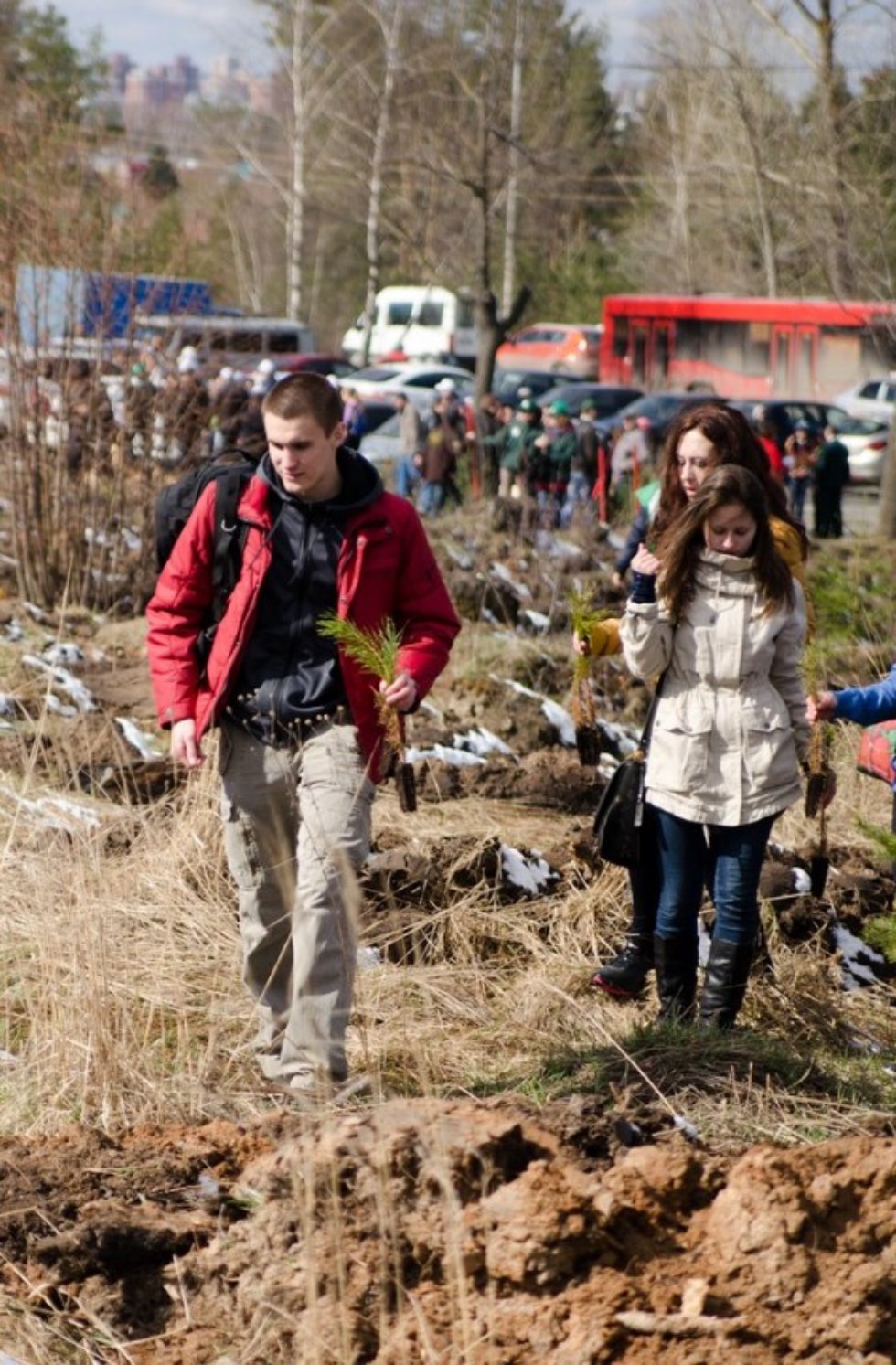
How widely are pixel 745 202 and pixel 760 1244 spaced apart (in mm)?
42955

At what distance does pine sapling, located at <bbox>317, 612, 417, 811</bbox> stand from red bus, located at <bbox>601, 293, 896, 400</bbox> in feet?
99.4

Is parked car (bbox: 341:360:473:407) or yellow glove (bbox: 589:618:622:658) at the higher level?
yellow glove (bbox: 589:618:622:658)

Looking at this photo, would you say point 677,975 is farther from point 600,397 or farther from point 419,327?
point 419,327

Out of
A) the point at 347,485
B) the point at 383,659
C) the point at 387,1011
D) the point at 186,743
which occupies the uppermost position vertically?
the point at 347,485

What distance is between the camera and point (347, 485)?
Result: 15.9 ft

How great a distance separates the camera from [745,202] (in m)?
44.0

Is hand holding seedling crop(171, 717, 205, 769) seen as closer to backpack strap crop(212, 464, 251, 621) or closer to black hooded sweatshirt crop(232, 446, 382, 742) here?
black hooded sweatshirt crop(232, 446, 382, 742)

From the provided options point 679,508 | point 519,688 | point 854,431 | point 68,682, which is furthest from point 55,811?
point 854,431

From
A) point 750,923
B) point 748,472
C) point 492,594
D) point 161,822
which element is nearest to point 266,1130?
point 750,923

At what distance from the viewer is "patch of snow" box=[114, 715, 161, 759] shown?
8430mm

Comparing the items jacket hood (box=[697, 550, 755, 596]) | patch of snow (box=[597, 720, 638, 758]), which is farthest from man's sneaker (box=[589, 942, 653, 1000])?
patch of snow (box=[597, 720, 638, 758])

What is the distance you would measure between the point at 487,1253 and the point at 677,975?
2.09 m

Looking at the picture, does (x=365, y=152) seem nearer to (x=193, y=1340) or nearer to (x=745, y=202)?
(x=745, y=202)

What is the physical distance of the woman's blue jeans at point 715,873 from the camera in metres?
5.05
